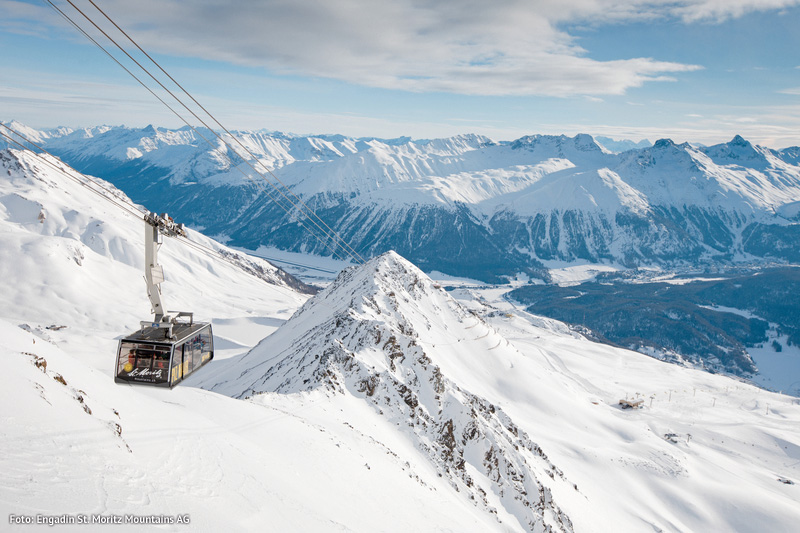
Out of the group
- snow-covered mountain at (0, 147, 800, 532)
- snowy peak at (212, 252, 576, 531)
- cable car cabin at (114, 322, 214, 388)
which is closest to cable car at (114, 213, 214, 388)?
cable car cabin at (114, 322, 214, 388)

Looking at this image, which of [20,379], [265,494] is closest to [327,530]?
[265,494]

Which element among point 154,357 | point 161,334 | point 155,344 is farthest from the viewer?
point 161,334

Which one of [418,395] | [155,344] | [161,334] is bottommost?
[418,395]

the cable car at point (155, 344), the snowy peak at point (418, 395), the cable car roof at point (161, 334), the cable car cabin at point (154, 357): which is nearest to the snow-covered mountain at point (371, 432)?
the snowy peak at point (418, 395)

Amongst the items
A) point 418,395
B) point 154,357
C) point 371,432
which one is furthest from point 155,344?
point 418,395

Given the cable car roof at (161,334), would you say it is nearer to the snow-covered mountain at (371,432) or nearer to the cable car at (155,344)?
the cable car at (155,344)

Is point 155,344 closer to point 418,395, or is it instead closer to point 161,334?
point 161,334

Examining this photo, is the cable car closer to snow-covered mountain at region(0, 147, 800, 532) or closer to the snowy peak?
snow-covered mountain at region(0, 147, 800, 532)
